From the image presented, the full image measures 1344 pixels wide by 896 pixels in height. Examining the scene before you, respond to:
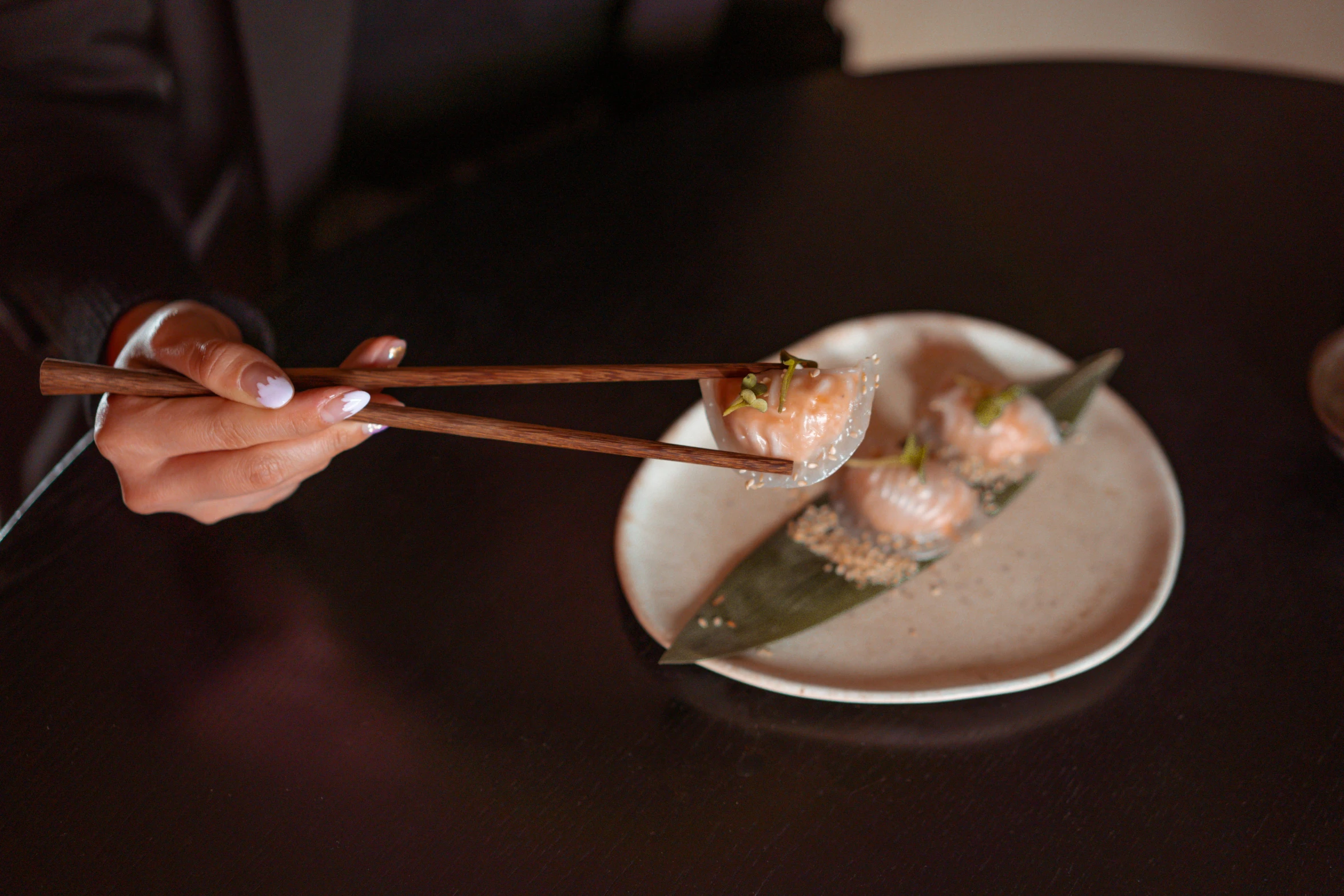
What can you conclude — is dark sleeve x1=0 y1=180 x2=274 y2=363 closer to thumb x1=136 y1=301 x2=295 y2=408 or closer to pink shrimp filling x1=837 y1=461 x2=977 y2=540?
thumb x1=136 y1=301 x2=295 y2=408

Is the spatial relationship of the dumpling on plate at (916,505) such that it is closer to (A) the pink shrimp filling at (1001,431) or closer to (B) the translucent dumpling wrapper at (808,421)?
(A) the pink shrimp filling at (1001,431)

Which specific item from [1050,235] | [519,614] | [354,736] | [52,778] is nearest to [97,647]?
[52,778]

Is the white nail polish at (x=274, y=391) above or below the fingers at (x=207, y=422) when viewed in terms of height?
above

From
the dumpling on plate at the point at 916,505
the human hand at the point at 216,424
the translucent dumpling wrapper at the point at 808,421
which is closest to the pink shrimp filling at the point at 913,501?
the dumpling on plate at the point at 916,505

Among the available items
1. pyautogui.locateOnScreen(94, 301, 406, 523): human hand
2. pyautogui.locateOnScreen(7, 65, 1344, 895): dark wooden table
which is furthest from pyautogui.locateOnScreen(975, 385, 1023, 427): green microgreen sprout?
pyautogui.locateOnScreen(94, 301, 406, 523): human hand

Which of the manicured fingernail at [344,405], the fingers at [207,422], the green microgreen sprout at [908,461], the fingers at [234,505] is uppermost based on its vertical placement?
the manicured fingernail at [344,405]

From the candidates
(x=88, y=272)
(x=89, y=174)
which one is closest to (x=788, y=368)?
(x=88, y=272)

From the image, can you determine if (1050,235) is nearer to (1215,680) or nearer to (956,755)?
(1215,680)
